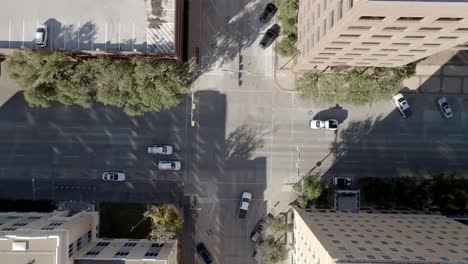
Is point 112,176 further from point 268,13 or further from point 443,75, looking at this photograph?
point 443,75

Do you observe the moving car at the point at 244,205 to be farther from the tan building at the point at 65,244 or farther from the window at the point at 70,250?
the window at the point at 70,250

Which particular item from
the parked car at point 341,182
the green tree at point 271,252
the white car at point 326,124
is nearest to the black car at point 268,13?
the white car at point 326,124

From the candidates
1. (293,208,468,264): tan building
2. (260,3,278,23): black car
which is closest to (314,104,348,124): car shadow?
(293,208,468,264): tan building

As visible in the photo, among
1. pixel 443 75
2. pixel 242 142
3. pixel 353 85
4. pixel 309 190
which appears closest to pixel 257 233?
pixel 309 190

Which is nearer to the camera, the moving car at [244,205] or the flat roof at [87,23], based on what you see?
the flat roof at [87,23]

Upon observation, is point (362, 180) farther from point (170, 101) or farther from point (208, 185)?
point (170, 101)

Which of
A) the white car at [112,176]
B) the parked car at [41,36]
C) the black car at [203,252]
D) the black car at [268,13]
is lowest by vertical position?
the black car at [203,252]
